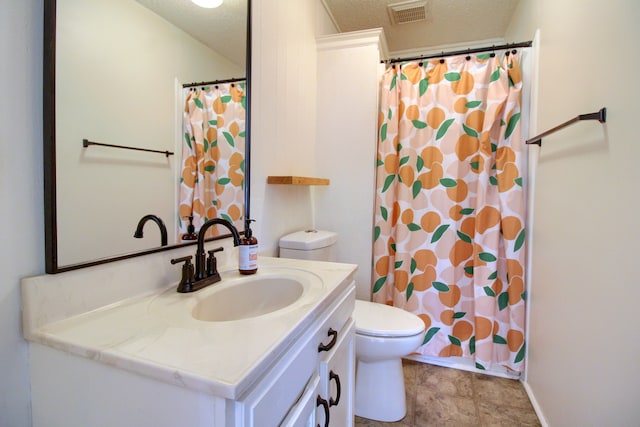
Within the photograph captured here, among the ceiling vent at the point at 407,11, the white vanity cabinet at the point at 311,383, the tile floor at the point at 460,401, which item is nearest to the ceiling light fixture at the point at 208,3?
the white vanity cabinet at the point at 311,383

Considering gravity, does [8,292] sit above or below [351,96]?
below

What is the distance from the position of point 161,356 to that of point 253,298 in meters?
0.57

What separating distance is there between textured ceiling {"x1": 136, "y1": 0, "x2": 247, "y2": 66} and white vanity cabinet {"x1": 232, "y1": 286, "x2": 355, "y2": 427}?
1.05 metres

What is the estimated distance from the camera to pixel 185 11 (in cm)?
107

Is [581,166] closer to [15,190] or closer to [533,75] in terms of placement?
[533,75]

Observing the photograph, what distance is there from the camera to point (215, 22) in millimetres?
1217

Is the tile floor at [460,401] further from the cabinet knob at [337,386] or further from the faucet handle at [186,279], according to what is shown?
the faucet handle at [186,279]

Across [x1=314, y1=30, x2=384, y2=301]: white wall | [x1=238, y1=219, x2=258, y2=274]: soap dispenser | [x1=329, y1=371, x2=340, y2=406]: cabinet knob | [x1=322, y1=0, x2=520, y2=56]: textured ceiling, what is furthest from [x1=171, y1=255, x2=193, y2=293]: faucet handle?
[x1=322, y1=0, x2=520, y2=56]: textured ceiling

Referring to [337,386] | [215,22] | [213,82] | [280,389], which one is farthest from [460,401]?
[215,22]

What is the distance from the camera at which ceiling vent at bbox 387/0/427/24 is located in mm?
2180

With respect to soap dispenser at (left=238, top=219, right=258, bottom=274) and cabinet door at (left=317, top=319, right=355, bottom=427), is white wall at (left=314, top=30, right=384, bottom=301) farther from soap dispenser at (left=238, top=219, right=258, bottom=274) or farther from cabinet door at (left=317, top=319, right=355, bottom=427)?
soap dispenser at (left=238, top=219, right=258, bottom=274)

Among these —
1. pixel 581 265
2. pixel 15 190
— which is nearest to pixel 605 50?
pixel 581 265

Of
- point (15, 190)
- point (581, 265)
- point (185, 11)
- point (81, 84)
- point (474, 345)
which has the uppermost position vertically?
point (185, 11)

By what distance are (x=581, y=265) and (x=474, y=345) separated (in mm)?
1004
